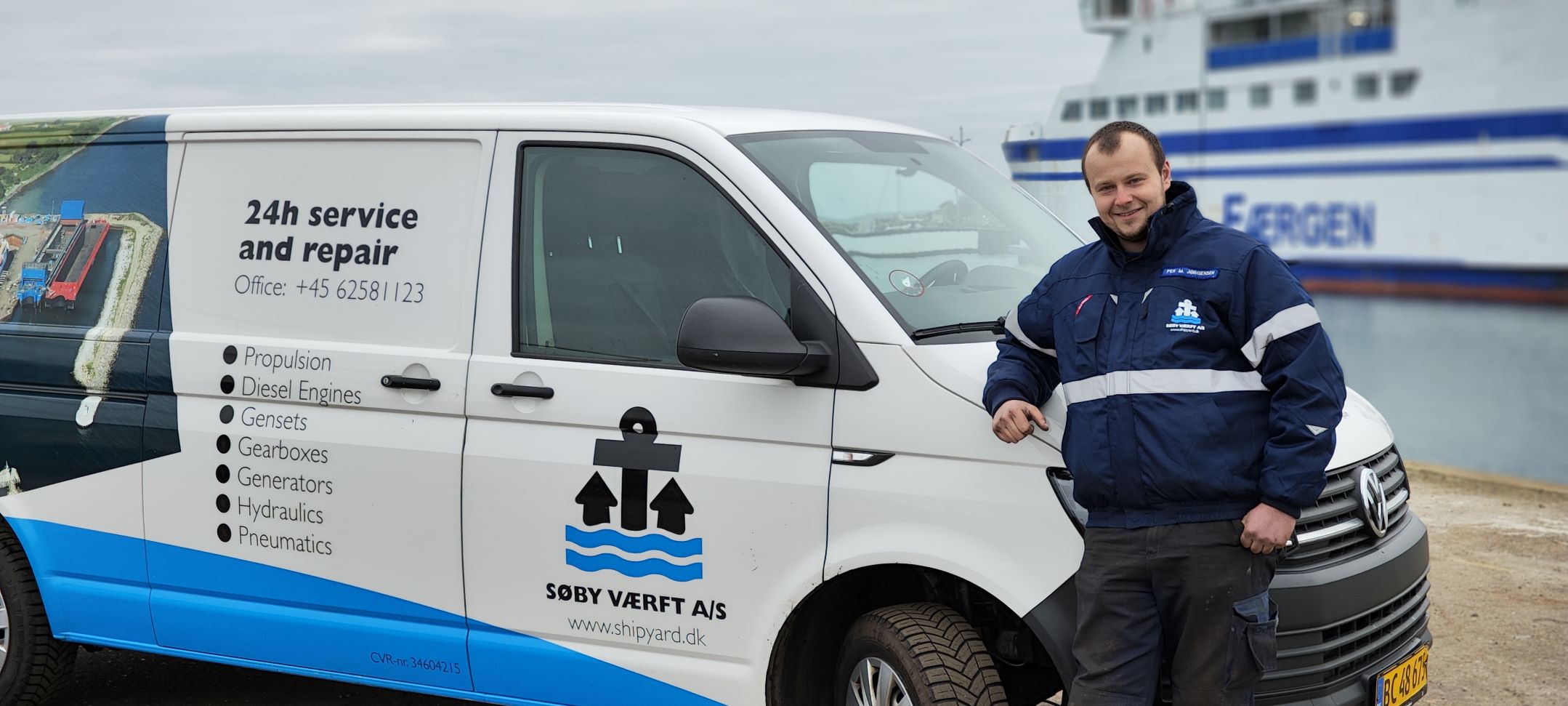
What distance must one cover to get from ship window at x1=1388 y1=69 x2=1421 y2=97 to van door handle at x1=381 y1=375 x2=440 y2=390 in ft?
172

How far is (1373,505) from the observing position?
3.13m

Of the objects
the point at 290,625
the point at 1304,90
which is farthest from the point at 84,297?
the point at 1304,90

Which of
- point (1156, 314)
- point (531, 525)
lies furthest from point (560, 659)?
point (1156, 314)

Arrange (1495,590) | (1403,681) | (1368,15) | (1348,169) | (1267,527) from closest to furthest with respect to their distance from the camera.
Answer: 1. (1267,527)
2. (1403,681)
3. (1495,590)
4. (1368,15)
5. (1348,169)

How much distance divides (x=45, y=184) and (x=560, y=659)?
7.74 feet

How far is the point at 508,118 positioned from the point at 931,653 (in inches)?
70.2

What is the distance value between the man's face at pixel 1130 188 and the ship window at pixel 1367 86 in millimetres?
50882

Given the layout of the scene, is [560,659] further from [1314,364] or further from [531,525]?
[1314,364]

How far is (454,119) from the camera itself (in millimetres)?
3744

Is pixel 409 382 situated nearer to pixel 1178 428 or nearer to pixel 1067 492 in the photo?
pixel 1067 492

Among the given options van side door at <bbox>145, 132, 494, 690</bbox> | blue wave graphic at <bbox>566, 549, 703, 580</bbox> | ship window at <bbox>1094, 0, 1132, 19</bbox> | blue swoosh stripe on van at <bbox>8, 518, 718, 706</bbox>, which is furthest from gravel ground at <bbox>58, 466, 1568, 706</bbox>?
ship window at <bbox>1094, 0, 1132, 19</bbox>

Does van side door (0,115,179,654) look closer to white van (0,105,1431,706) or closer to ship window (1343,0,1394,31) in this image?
white van (0,105,1431,706)

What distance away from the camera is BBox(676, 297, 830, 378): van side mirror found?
10.0 feet

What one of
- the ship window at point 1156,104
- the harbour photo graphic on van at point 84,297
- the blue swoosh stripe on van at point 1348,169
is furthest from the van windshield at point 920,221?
the blue swoosh stripe on van at point 1348,169
